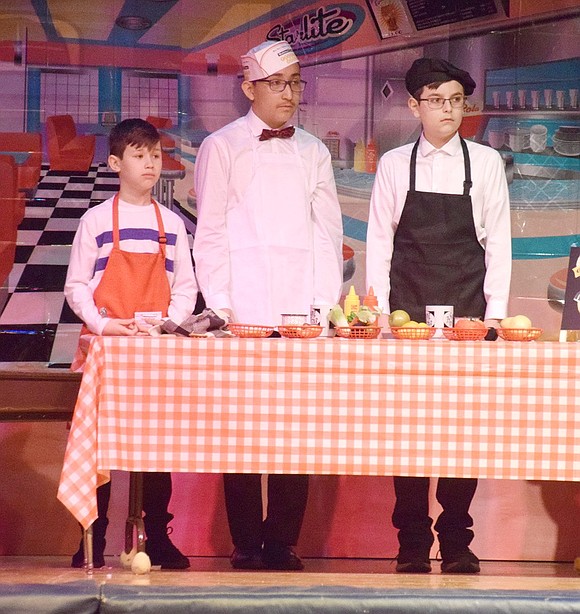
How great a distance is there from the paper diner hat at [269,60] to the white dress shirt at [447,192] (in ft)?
1.65

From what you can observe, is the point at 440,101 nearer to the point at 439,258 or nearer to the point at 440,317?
the point at 439,258

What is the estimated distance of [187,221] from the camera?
229 inches

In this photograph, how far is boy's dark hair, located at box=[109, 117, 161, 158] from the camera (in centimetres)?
396

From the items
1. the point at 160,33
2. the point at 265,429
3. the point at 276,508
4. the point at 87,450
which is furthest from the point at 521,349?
the point at 160,33

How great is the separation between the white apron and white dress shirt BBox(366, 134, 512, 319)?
0.27 metres

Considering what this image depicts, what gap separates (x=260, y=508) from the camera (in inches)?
152

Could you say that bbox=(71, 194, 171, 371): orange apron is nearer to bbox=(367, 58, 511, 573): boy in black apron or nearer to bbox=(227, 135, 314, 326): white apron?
bbox=(227, 135, 314, 326): white apron

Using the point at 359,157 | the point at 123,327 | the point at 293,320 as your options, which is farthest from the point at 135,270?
the point at 359,157

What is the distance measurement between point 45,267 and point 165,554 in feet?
7.99

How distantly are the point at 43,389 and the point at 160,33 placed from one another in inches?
96.4

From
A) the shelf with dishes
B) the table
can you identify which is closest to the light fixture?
the table

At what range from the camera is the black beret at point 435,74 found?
3961mm

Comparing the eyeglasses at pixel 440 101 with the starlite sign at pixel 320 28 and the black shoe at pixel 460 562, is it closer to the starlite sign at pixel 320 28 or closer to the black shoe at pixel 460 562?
the black shoe at pixel 460 562

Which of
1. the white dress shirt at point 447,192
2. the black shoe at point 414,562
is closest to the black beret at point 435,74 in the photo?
the white dress shirt at point 447,192
